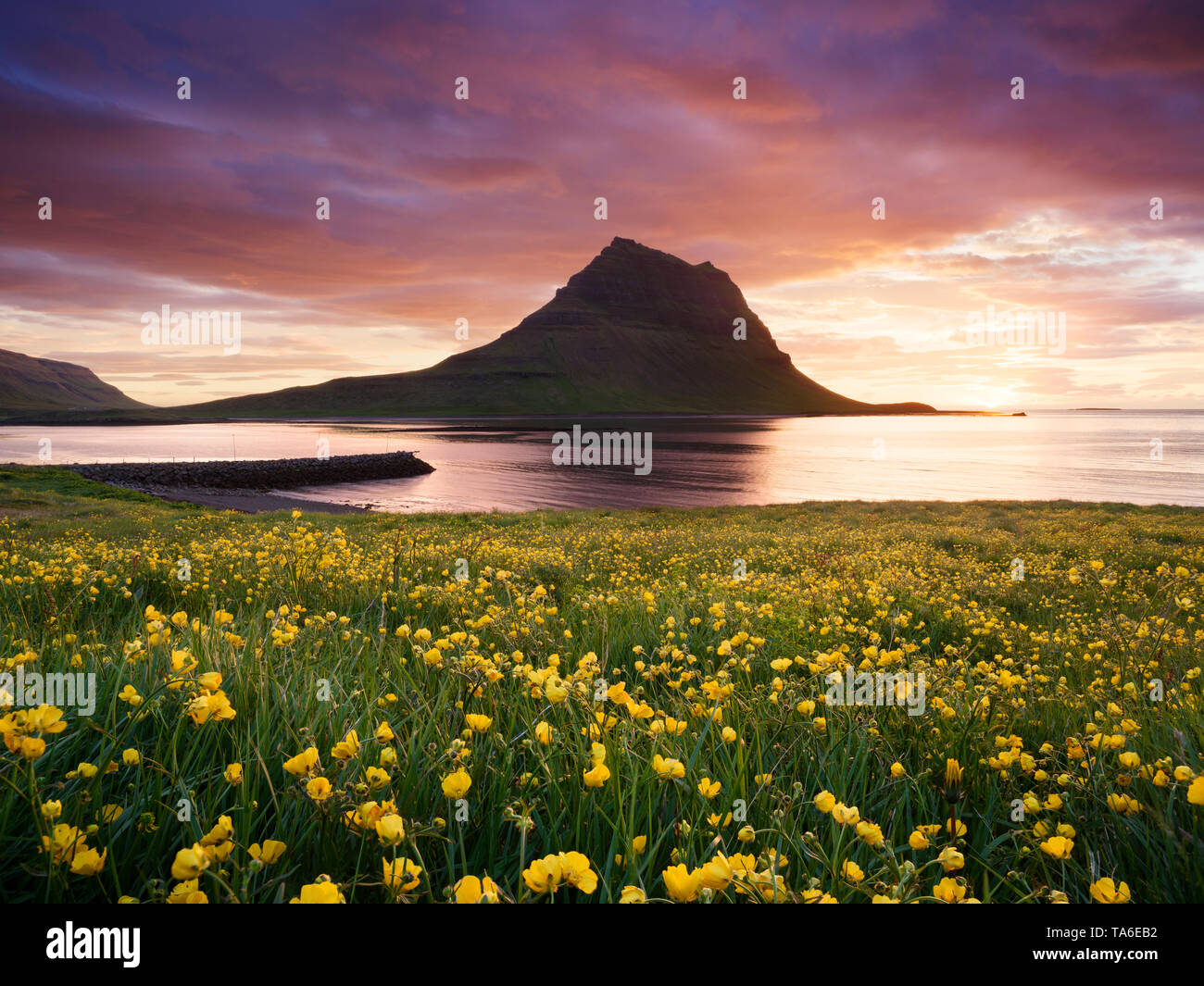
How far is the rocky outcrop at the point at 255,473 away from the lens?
54316mm

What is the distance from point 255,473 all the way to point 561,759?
6676cm

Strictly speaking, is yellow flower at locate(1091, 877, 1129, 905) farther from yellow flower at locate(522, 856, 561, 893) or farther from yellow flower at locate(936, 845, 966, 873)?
yellow flower at locate(522, 856, 561, 893)

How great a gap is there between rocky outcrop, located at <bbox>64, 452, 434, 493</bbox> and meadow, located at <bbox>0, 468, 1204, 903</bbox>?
2187 inches

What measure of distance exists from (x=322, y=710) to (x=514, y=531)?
50.4 feet

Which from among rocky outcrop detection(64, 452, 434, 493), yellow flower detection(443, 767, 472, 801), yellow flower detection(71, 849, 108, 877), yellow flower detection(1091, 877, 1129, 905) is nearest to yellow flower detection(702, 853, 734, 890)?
yellow flower detection(443, 767, 472, 801)

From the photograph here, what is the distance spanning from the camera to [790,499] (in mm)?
43031

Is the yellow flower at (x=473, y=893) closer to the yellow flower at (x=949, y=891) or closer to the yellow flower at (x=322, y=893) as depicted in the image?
the yellow flower at (x=322, y=893)

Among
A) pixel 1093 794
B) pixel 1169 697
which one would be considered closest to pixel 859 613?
pixel 1169 697

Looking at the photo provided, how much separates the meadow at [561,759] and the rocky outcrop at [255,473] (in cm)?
5556

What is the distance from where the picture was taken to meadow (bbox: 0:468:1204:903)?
5.59 ft

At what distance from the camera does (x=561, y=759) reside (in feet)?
8.27
